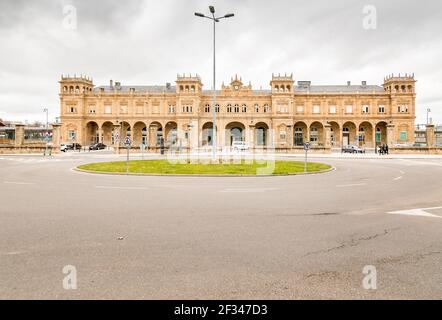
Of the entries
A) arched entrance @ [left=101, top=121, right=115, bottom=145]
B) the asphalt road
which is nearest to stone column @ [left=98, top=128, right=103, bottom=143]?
arched entrance @ [left=101, top=121, right=115, bottom=145]

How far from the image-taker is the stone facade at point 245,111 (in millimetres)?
75688

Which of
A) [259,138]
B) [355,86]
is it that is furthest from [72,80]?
[355,86]

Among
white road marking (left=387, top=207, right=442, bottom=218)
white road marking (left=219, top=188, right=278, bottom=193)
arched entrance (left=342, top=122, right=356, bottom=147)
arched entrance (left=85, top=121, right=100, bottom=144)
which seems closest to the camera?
white road marking (left=387, top=207, right=442, bottom=218)

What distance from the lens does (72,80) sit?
77.9 metres

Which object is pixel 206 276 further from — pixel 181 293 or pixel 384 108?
pixel 384 108

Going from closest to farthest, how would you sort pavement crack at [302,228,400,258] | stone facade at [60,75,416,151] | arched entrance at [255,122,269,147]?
pavement crack at [302,228,400,258] < stone facade at [60,75,416,151] < arched entrance at [255,122,269,147]

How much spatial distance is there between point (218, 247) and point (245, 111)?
73436 millimetres

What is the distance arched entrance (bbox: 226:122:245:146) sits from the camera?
78812 mm

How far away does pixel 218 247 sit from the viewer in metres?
5.33

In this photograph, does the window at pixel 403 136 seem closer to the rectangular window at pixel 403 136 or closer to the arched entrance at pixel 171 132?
the rectangular window at pixel 403 136

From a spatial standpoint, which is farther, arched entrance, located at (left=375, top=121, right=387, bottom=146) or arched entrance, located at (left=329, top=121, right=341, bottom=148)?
arched entrance, located at (left=375, top=121, right=387, bottom=146)

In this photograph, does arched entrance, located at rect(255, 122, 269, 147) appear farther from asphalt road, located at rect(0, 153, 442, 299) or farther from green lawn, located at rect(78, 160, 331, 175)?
asphalt road, located at rect(0, 153, 442, 299)

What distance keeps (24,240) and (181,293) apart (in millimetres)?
3492

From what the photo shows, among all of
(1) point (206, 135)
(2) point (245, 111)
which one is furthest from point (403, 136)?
(1) point (206, 135)
